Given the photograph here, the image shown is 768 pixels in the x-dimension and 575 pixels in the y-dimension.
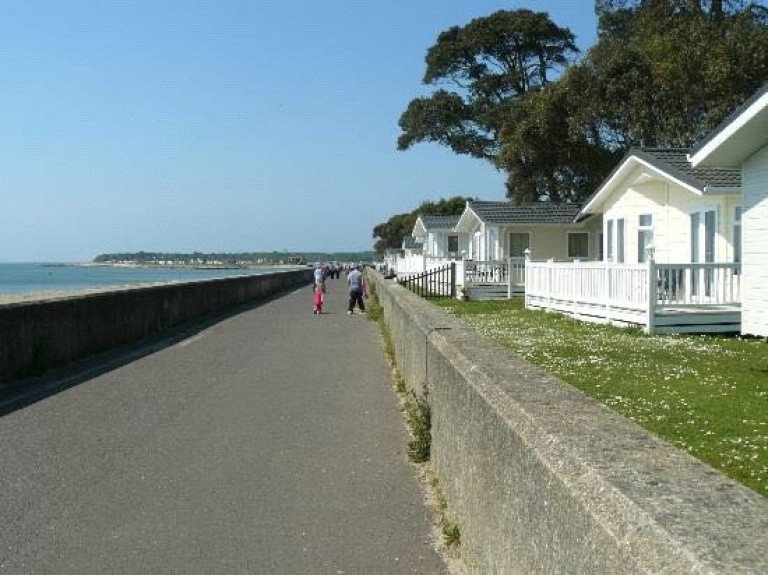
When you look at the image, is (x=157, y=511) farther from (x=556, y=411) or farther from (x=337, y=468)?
(x=556, y=411)

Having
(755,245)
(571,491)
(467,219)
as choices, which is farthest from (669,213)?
(467,219)

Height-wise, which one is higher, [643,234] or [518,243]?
[643,234]

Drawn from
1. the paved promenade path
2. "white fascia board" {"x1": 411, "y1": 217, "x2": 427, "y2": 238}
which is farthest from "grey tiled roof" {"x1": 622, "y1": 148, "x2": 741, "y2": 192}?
"white fascia board" {"x1": 411, "y1": 217, "x2": 427, "y2": 238}

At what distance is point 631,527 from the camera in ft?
7.87

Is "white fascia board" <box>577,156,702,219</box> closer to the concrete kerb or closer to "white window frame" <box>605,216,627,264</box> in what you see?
"white window frame" <box>605,216,627,264</box>

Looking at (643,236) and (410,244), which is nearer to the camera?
(643,236)

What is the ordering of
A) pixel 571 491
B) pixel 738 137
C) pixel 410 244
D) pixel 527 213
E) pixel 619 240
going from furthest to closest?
pixel 410 244, pixel 527 213, pixel 619 240, pixel 738 137, pixel 571 491

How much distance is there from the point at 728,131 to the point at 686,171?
515cm

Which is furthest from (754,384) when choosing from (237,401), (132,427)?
(132,427)

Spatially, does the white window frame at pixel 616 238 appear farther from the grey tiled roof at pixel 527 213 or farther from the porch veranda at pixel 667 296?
the grey tiled roof at pixel 527 213

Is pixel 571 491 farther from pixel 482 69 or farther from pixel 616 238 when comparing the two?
pixel 482 69

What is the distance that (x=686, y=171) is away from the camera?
21.0 metres

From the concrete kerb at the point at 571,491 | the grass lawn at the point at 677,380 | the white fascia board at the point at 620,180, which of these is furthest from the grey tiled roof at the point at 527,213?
the concrete kerb at the point at 571,491

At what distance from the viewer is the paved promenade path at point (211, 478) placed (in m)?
5.62
